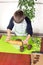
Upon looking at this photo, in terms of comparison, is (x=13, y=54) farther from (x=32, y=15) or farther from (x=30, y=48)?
(x=32, y=15)

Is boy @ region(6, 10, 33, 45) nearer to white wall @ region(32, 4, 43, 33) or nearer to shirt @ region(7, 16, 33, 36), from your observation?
shirt @ region(7, 16, 33, 36)

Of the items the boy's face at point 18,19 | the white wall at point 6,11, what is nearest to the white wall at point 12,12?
the white wall at point 6,11

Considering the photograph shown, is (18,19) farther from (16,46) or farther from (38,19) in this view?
(38,19)

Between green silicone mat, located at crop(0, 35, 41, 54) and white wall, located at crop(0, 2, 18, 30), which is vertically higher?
white wall, located at crop(0, 2, 18, 30)

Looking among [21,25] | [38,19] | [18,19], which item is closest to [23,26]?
[21,25]

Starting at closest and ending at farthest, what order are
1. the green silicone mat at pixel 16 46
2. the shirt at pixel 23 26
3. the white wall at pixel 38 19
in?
the green silicone mat at pixel 16 46 < the shirt at pixel 23 26 < the white wall at pixel 38 19

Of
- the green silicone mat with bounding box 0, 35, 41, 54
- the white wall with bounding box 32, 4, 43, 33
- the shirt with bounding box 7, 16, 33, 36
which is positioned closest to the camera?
the green silicone mat with bounding box 0, 35, 41, 54

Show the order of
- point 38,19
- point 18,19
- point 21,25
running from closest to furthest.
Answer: point 18,19
point 21,25
point 38,19

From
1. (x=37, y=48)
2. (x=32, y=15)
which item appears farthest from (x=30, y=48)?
(x=32, y=15)

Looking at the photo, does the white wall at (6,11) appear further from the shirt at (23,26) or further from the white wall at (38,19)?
the shirt at (23,26)

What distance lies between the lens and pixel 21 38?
203 centimetres

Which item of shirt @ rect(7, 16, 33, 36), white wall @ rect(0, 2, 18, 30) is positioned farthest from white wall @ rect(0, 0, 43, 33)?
shirt @ rect(7, 16, 33, 36)

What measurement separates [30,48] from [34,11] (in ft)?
2.52

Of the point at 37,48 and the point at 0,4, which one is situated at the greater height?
the point at 0,4
